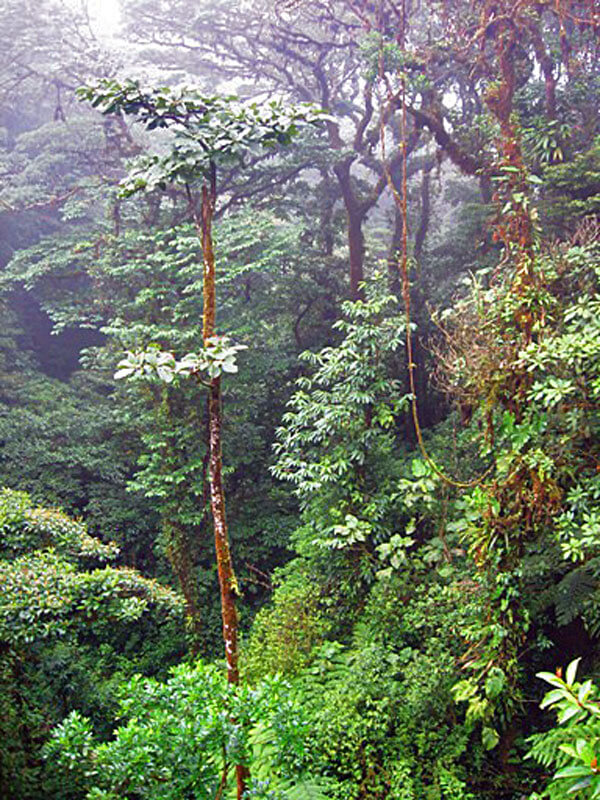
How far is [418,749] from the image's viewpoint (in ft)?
13.0

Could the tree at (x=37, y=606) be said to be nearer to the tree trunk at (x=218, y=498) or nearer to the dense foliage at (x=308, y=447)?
the dense foliage at (x=308, y=447)

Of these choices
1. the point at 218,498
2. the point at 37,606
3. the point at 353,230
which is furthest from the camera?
the point at 353,230

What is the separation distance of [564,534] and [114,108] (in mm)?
3230

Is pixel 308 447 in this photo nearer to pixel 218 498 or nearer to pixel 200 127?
pixel 218 498

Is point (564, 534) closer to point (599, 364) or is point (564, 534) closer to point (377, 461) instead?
point (599, 364)

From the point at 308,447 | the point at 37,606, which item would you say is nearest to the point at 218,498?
the point at 37,606

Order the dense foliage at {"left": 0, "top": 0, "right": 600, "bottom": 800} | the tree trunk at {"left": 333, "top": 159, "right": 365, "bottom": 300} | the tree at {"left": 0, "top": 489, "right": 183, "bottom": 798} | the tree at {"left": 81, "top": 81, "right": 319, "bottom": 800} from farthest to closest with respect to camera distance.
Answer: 1. the tree trunk at {"left": 333, "top": 159, "right": 365, "bottom": 300}
2. the tree at {"left": 0, "top": 489, "right": 183, "bottom": 798}
3. the dense foliage at {"left": 0, "top": 0, "right": 600, "bottom": 800}
4. the tree at {"left": 81, "top": 81, "right": 319, "bottom": 800}

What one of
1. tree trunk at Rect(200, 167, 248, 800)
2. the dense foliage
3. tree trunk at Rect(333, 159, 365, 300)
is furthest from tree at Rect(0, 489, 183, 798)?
tree trunk at Rect(333, 159, 365, 300)

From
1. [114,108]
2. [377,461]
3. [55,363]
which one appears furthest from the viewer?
[55,363]

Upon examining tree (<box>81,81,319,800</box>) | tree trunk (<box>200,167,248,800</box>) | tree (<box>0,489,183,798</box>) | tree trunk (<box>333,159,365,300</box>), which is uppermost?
tree trunk (<box>333,159,365,300</box>)

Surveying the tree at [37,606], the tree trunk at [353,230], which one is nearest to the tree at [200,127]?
the tree at [37,606]

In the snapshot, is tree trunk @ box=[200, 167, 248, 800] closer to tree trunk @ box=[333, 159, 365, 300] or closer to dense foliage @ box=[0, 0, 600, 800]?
dense foliage @ box=[0, 0, 600, 800]

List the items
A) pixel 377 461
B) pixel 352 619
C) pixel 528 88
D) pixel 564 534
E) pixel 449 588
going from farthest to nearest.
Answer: pixel 528 88 → pixel 377 461 → pixel 352 619 → pixel 449 588 → pixel 564 534

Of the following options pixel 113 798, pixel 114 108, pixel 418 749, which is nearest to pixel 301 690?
pixel 418 749
